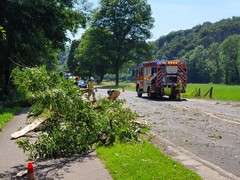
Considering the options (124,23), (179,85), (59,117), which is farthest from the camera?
(124,23)

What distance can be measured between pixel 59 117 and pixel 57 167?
1.96 metres

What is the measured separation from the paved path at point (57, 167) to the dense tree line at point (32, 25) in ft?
37.8

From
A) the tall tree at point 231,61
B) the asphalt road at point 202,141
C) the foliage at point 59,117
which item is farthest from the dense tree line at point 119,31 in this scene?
the foliage at point 59,117

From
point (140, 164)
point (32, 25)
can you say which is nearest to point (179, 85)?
point (32, 25)

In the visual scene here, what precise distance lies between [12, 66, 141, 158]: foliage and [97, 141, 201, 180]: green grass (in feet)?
2.10

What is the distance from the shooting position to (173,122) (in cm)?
1589

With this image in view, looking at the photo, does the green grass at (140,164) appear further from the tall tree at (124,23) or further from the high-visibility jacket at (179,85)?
the tall tree at (124,23)

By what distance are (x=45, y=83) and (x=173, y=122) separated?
8.05m

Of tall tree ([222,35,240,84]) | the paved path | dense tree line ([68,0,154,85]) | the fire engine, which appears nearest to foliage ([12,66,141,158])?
the paved path

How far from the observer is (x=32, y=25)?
23828 mm

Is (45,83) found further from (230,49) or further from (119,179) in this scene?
(230,49)

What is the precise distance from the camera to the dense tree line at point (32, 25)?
870 inches

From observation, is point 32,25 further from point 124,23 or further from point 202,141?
point 124,23

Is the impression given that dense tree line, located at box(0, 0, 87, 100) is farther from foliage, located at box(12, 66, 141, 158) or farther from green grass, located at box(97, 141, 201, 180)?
green grass, located at box(97, 141, 201, 180)
